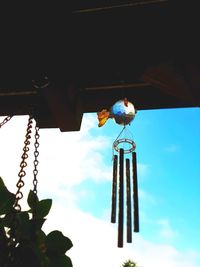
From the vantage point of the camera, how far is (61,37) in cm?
197

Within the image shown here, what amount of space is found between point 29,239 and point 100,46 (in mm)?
1237

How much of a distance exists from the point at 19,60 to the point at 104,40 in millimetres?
525

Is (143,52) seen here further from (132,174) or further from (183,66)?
(132,174)

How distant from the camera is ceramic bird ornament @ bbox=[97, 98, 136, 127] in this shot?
9.57ft

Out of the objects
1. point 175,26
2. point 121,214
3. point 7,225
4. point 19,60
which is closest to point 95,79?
point 19,60

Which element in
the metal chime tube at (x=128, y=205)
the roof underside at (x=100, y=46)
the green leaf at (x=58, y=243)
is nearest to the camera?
the green leaf at (x=58, y=243)

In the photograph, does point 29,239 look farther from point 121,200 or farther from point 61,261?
point 121,200

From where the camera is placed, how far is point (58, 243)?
1167 millimetres

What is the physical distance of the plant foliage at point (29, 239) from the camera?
1050mm

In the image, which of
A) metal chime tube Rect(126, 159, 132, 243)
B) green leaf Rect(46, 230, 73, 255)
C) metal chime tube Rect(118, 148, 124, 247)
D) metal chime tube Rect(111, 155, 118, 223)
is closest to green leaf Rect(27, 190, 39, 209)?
green leaf Rect(46, 230, 73, 255)

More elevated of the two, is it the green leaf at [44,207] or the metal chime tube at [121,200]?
the metal chime tube at [121,200]

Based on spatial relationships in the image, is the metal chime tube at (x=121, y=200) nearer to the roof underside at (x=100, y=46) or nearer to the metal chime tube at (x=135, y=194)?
the metal chime tube at (x=135, y=194)

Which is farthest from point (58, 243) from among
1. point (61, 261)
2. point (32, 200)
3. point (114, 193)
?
point (114, 193)

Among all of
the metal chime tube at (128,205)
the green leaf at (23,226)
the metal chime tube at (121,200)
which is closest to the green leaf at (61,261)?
the green leaf at (23,226)
